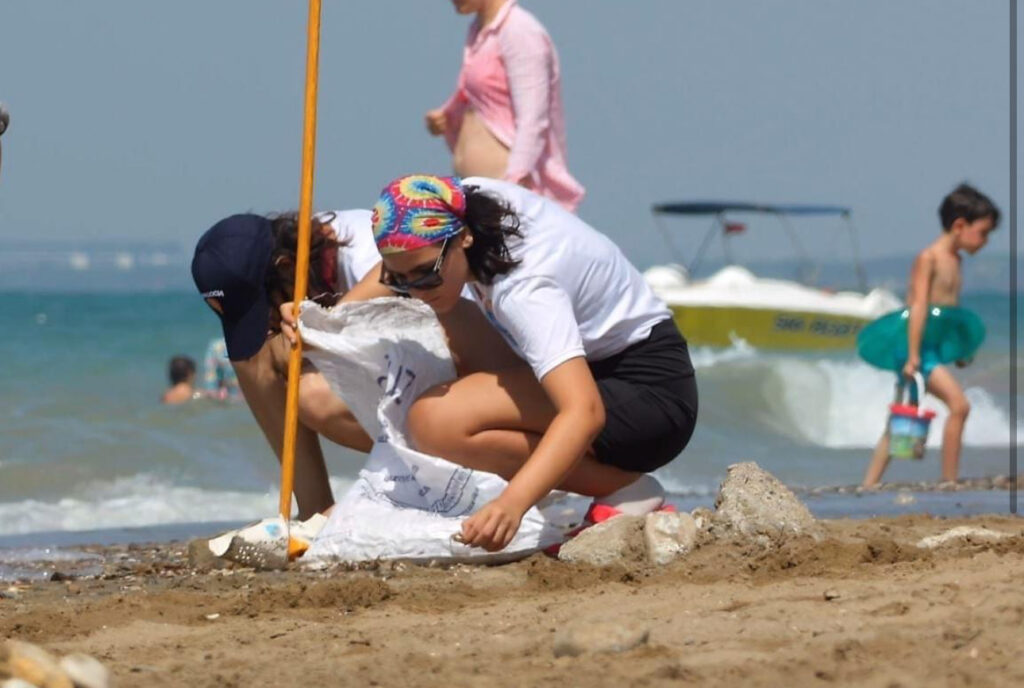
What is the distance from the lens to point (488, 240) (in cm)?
411

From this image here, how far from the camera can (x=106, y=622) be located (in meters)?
3.67

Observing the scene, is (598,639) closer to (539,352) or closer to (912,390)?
(539,352)

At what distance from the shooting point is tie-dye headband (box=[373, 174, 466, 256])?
4.04 metres

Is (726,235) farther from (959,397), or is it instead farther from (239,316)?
(239,316)

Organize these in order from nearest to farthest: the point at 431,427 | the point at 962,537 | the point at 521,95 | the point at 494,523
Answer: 1. the point at 494,523
2. the point at 962,537
3. the point at 431,427
4. the point at 521,95

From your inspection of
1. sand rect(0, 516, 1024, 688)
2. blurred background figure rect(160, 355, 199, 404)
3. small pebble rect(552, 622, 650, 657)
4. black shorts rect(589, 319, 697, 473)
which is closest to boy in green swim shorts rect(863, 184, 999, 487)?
sand rect(0, 516, 1024, 688)

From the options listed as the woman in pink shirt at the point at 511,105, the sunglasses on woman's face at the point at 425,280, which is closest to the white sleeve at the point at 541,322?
the sunglasses on woman's face at the point at 425,280

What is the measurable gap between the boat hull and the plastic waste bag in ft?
45.4

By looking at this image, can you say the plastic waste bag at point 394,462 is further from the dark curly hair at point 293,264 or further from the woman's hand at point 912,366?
Result: the woman's hand at point 912,366

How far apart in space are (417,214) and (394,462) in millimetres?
866

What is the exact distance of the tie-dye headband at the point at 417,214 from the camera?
4039 mm

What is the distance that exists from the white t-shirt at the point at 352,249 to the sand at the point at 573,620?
35.8 inches

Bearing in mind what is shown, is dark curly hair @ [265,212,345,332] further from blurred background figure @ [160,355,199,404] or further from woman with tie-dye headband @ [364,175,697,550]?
blurred background figure @ [160,355,199,404]

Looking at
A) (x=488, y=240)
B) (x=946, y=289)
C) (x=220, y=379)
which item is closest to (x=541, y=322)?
(x=488, y=240)
